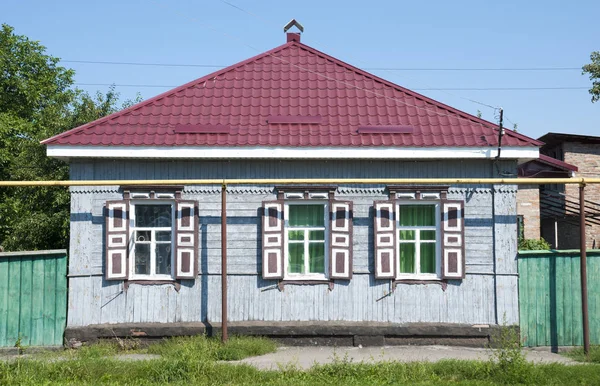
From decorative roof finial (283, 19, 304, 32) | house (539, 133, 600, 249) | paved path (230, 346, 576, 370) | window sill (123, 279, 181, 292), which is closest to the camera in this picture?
paved path (230, 346, 576, 370)

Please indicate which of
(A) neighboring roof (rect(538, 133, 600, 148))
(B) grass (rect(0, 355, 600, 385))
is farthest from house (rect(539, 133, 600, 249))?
(B) grass (rect(0, 355, 600, 385))

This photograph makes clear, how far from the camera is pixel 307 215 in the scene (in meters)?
11.9

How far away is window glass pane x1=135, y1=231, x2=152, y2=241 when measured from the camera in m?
11.9

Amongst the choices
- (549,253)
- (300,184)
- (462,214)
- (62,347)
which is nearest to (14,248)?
(62,347)

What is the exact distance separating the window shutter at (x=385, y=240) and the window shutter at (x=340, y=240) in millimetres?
485

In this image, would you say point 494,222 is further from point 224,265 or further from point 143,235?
point 143,235

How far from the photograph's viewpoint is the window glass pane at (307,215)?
11922mm

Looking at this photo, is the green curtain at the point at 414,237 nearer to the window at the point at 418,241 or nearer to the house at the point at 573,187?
the window at the point at 418,241

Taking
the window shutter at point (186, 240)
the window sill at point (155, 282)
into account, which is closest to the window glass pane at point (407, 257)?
the window shutter at point (186, 240)

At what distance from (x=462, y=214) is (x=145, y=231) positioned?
577 cm

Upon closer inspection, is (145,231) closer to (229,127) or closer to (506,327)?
(229,127)

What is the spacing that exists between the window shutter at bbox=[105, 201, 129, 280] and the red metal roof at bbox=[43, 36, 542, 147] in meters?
1.18

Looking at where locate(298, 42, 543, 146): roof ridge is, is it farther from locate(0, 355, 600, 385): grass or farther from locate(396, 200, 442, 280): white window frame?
locate(0, 355, 600, 385): grass

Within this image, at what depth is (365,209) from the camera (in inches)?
467
